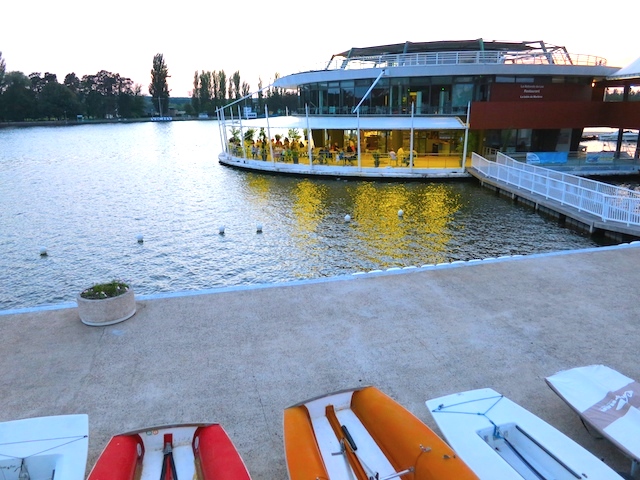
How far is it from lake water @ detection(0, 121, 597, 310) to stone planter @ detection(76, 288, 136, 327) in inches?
178

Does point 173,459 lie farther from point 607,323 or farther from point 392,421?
point 607,323

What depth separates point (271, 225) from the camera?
56.4 ft

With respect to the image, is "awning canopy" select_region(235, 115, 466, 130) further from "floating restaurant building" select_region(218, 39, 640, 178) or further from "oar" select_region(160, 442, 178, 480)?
"oar" select_region(160, 442, 178, 480)

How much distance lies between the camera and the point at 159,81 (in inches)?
5330

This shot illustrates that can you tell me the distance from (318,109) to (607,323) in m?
28.3

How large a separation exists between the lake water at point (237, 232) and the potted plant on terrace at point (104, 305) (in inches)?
176

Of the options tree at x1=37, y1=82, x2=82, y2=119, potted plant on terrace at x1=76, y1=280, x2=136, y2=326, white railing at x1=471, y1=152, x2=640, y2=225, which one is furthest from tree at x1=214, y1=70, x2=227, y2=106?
potted plant on terrace at x1=76, y1=280, x2=136, y2=326

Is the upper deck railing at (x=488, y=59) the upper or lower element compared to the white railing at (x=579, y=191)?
upper

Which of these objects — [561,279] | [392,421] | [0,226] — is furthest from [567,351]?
[0,226]

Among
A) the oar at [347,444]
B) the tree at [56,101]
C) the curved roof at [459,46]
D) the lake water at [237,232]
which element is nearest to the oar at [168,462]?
the oar at [347,444]

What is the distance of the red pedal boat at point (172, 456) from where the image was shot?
3.64m

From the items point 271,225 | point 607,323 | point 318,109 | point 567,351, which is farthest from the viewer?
point 318,109

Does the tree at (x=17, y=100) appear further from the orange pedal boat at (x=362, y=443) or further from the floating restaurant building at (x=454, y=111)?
the orange pedal boat at (x=362, y=443)

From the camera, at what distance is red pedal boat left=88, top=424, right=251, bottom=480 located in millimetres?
3645
